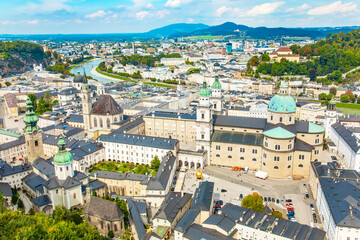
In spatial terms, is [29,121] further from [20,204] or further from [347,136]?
[347,136]

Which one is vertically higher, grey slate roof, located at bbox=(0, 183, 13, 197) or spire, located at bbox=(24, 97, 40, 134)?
spire, located at bbox=(24, 97, 40, 134)

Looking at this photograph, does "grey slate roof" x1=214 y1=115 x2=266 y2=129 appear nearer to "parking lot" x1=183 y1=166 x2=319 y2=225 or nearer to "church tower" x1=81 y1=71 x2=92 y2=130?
"parking lot" x1=183 y1=166 x2=319 y2=225

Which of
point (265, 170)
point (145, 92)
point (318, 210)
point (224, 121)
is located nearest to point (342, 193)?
point (318, 210)

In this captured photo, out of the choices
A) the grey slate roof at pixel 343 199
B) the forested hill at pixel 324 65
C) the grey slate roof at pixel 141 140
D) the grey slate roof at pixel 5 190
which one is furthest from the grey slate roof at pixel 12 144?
the forested hill at pixel 324 65

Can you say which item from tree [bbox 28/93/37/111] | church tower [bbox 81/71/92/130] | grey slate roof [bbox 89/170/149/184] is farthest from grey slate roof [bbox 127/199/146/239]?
tree [bbox 28/93/37/111]

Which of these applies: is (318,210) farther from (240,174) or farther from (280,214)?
(240,174)

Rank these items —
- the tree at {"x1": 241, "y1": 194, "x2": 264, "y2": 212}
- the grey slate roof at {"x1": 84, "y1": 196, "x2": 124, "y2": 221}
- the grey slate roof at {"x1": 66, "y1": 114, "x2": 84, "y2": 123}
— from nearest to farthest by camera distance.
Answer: the grey slate roof at {"x1": 84, "y1": 196, "x2": 124, "y2": 221} < the tree at {"x1": 241, "y1": 194, "x2": 264, "y2": 212} < the grey slate roof at {"x1": 66, "y1": 114, "x2": 84, "y2": 123}
